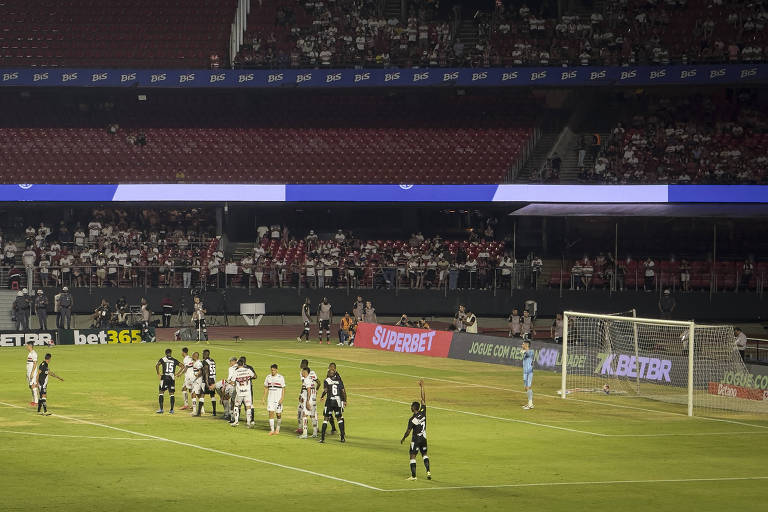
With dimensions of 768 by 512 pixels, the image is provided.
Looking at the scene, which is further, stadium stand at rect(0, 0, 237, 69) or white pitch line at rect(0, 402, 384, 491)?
stadium stand at rect(0, 0, 237, 69)

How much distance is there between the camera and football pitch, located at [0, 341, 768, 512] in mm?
22578

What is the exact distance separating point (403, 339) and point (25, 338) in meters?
17.0

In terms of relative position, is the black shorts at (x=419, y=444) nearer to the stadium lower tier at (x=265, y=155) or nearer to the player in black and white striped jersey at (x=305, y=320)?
the player in black and white striped jersey at (x=305, y=320)

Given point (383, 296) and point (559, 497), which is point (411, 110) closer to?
point (383, 296)

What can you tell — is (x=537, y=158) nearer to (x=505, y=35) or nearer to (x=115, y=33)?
(x=505, y=35)

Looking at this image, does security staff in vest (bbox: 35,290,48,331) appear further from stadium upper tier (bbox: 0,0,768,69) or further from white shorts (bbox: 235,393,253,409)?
white shorts (bbox: 235,393,253,409)

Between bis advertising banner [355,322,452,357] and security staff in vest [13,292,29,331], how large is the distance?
50.5ft

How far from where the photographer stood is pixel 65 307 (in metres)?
54.3

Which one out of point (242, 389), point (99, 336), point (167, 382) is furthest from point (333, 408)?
point (99, 336)

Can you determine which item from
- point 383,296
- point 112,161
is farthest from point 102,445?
point 112,161

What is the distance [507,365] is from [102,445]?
22.6m

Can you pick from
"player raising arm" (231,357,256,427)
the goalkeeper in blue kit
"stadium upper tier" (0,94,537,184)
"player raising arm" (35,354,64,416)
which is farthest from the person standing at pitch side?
"player raising arm" (231,357,256,427)

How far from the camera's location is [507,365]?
47.6 m

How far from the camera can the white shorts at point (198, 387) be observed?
32.7 m
